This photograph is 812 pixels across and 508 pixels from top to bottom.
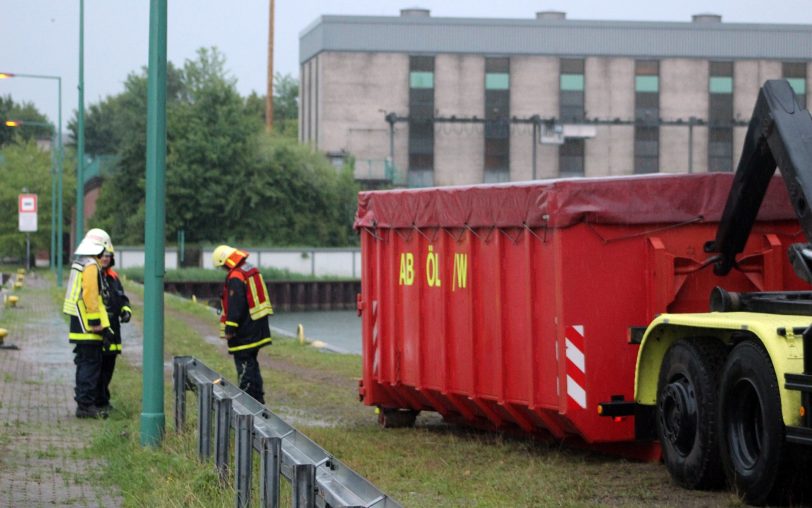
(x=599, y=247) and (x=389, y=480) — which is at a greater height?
(x=599, y=247)

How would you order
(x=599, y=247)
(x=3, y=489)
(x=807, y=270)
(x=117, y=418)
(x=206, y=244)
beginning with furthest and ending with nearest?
(x=206, y=244) < (x=117, y=418) < (x=599, y=247) < (x=3, y=489) < (x=807, y=270)

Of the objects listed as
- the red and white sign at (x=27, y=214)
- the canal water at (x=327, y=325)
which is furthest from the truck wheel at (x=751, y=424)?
the red and white sign at (x=27, y=214)

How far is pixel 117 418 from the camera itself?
15.5 m

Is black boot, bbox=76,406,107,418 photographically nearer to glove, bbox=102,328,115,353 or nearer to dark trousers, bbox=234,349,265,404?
glove, bbox=102,328,115,353

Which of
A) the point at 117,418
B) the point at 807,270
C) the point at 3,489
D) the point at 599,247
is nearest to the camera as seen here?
the point at 807,270

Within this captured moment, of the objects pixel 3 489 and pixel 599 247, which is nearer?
pixel 3 489

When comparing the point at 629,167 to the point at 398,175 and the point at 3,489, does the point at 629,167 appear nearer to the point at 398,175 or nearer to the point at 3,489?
the point at 398,175

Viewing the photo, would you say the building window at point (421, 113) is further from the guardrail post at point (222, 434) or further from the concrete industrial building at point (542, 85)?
the guardrail post at point (222, 434)

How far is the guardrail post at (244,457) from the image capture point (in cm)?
888

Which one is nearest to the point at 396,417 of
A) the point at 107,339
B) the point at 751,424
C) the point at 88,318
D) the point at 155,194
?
the point at 107,339

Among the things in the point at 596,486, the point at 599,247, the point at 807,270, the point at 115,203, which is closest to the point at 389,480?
the point at 596,486

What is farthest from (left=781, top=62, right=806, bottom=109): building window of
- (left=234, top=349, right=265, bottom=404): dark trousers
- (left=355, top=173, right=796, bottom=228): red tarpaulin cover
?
(left=355, top=173, right=796, bottom=228): red tarpaulin cover

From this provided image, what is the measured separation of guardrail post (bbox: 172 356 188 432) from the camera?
13.1 meters

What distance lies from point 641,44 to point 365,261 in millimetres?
74875
